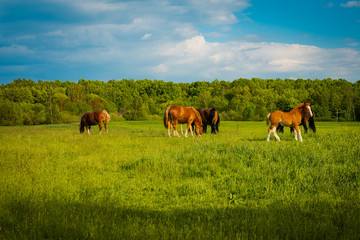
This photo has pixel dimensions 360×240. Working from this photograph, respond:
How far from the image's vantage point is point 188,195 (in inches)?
278

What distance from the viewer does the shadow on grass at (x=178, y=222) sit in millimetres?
4359

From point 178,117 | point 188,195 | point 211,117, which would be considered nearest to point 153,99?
point 211,117

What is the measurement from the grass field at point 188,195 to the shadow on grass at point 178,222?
0.02m

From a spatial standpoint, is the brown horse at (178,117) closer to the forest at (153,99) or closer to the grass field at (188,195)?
the grass field at (188,195)

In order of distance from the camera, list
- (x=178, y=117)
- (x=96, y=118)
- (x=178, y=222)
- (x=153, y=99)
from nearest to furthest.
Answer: (x=178, y=222), (x=178, y=117), (x=96, y=118), (x=153, y=99)

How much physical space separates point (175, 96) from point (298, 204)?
11732 cm

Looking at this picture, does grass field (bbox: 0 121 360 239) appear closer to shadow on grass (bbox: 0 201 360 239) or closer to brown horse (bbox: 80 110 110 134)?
shadow on grass (bbox: 0 201 360 239)

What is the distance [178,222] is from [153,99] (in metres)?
119

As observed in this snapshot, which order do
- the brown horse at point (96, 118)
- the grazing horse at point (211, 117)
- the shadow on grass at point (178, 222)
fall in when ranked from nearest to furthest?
the shadow on grass at point (178, 222) < the grazing horse at point (211, 117) < the brown horse at point (96, 118)

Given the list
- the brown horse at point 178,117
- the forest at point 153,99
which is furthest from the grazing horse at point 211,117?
the forest at point 153,99

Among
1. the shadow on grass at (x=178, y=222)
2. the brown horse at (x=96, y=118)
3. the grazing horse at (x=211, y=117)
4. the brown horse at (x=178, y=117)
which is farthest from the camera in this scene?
the brown horse at (x=96, y=118)

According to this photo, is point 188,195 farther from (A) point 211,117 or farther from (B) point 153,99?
(B) point 153,99

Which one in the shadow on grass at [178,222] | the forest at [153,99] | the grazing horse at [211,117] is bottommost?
the shadow on grass at [178,222]

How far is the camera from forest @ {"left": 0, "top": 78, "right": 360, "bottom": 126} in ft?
273
